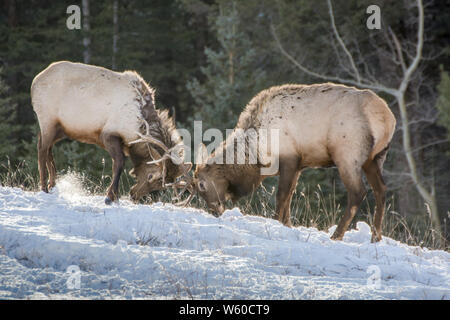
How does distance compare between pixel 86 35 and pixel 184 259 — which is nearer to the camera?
pixel 184 259

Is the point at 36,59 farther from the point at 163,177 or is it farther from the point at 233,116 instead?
the point at 163,177

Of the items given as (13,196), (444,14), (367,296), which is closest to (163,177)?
(13,196)

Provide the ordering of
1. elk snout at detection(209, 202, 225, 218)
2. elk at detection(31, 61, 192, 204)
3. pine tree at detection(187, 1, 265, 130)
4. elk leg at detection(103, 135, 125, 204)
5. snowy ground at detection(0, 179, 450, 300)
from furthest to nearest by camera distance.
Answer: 1. pine tree at detection(187, 1, 265, 130)
2. elk snout at detection(209, 202, 225, 218)
3. elk at detection(31, 61, 192, 204)
4. elk leg at detection(103, 135, 125, 204)
5. snowy ground at detection(0, 179, 450, 300)

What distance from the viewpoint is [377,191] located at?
6816 mm

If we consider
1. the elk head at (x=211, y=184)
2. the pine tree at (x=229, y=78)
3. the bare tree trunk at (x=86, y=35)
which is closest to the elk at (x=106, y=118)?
the elk head at (x=211, y=184)

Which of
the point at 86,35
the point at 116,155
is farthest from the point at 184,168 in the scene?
the point at 86,35

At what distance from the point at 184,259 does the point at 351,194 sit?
2.77 meters

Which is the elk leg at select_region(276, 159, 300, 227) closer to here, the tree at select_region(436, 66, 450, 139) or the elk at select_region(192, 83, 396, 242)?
the elk at select_region(192, 83, 396, 242)

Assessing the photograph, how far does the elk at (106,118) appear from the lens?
7.64 meters

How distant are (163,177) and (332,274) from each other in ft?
10.9

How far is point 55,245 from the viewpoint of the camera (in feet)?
15.3

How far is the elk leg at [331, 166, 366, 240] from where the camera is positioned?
21.9 feet

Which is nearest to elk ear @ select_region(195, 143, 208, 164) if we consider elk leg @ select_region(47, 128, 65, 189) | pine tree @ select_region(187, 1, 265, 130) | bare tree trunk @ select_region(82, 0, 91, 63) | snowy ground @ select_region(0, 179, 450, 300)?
snowy ground @ select_region(0, 179, 450, 300)

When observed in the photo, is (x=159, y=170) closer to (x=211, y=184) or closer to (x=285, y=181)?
(x=211, y=184)
